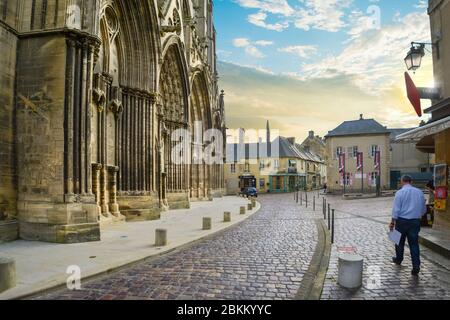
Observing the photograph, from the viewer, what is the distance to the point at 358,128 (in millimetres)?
42594

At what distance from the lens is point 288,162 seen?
5231 cm

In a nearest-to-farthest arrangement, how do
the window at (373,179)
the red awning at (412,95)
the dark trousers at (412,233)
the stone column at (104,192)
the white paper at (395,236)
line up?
1. the dark trousers at (412,233)
2. the white paper at (395,236)
3. the red awning at (412,95)
4. the stone column at (104,192)
5. the window at (373,179)

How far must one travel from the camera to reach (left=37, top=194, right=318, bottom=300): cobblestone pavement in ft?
15.1

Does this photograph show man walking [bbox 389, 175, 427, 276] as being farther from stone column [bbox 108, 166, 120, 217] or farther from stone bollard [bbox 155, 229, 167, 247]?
stone column [bbox 108, 166, 120, 217]

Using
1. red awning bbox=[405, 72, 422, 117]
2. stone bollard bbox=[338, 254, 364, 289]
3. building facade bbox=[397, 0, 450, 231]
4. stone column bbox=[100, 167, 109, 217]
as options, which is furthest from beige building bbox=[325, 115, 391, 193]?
stone bollard bbox=[338, 254, 364, 289]

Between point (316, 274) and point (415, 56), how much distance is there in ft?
22.6

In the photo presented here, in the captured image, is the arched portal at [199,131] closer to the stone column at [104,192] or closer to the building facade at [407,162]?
the stone column at [104,192]

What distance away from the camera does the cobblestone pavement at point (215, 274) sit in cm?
461

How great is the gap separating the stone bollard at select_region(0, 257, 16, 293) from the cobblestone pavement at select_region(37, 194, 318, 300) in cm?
55

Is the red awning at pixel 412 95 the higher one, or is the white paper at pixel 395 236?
the red awning at pixel 412 95

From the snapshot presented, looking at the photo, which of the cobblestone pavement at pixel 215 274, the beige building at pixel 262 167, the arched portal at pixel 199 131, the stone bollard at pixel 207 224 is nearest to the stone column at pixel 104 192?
the stone bollard at pixel 207 224

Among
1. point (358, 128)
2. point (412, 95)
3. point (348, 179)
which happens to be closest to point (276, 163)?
point (348, 179)

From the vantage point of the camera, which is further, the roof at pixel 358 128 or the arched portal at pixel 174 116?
the roof at pixel 358 128

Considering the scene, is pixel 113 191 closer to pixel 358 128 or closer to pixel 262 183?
pixel 358 128
